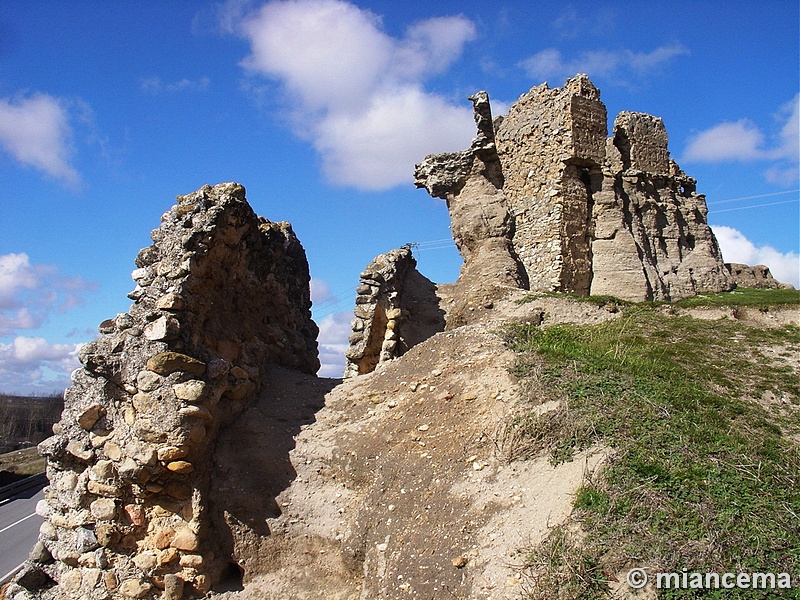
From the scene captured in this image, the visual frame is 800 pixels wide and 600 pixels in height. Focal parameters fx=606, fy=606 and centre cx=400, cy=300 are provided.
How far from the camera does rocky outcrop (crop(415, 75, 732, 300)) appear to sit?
16484 mm

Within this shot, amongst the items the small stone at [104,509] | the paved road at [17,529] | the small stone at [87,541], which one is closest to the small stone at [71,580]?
the small stone at [87,541]

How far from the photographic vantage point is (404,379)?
31.4 feet

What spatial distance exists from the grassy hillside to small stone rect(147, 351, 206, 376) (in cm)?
442

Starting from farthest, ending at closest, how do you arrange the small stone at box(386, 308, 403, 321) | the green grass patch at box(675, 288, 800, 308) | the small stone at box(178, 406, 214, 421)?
the green grass patch at box(675, 288, 800, 308), the small stone at box(386, 308, 403, 321), the small stone at box(178, 406, 214, 421)

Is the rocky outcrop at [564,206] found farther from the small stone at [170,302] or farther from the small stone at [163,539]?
the small stone at [163,539]

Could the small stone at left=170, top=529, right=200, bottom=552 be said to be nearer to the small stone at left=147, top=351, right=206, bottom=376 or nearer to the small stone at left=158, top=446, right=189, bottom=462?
the small stone at left=158, top=446, right=189, bottom=462

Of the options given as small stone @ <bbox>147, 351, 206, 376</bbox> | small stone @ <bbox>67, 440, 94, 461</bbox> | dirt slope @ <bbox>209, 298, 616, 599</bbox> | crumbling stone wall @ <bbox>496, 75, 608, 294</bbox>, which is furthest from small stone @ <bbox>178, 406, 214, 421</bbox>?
crumbling stone wall @ <bbox>496, 75, 608, 294</bbox>

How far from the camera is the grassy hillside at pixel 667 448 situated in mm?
5395

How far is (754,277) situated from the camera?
2267cm

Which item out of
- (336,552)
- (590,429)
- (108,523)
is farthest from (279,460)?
(590,429)

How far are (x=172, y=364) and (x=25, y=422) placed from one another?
51605mm

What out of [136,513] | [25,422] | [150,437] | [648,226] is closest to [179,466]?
[150,437]

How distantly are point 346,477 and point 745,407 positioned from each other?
18.8 feet

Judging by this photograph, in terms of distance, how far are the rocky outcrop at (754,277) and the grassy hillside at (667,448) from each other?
11964mm
